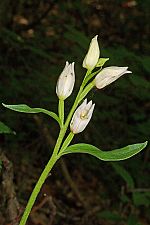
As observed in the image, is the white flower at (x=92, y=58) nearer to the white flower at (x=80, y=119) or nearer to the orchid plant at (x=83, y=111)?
the orchid plant at (x=83, y=111)

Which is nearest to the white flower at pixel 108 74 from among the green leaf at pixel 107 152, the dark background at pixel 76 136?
the green leaf at pixel 107 152

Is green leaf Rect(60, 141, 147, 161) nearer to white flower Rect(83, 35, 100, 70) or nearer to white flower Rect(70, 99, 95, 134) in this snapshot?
white flower Rect(70, 99, 95, 134)

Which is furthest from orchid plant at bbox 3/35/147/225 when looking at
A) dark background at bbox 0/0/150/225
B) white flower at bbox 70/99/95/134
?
dark background at bbox 0/0/150/225

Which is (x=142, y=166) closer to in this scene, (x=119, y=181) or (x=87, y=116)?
(x=119, y=181)

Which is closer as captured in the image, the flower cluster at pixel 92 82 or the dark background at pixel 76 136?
the flower cluster at pixel 92 82

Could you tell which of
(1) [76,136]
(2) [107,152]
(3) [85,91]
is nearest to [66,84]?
(3) [85,91]

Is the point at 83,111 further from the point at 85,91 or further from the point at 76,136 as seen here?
the point at 76,136

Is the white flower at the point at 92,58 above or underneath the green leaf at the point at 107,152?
above

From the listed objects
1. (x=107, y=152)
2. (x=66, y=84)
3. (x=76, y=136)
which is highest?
(x=66, y=84)

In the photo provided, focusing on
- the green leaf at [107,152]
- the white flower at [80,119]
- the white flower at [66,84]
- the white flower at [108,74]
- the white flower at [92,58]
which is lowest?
the green leaf at [107,152]

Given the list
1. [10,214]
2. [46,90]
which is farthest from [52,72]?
[10,214]

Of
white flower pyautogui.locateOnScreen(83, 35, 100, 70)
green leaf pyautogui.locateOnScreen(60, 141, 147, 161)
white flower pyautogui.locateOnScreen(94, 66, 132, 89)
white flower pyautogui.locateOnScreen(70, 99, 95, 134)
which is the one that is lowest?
green leaf pyautogui.locateOnScreen(60, 141, 147, 161)
